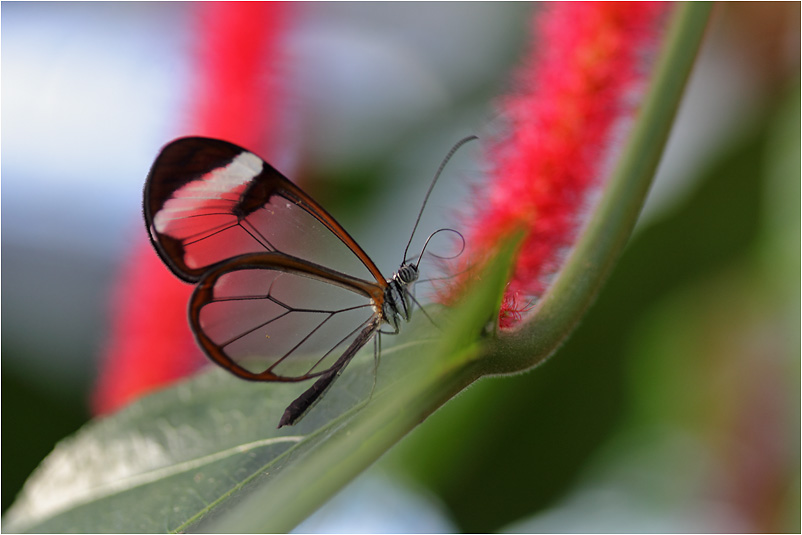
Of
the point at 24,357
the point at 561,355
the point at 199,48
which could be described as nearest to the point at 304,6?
the point at 199,48

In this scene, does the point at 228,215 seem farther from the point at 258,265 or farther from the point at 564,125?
the point at 564,125

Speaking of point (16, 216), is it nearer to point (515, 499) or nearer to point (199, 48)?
point (199, 48)

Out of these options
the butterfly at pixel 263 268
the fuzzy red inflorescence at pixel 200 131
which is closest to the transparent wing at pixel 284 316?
the butterfly at pixel 263 268

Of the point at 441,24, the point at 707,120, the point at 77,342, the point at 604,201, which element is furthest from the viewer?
the point at 441,24

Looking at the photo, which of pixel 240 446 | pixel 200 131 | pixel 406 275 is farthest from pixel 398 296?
pixel 200 131

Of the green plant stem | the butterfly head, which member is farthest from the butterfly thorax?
the green plant stem

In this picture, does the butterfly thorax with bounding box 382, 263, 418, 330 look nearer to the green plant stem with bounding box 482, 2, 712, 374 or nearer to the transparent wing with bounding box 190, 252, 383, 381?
the transparent wing with bounding box 190, 252, 383, 381
